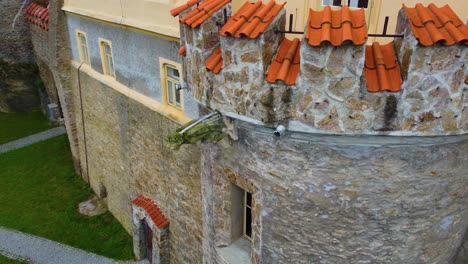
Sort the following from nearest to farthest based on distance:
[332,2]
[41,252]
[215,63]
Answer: [215,63] < [332,2] < [41,252]

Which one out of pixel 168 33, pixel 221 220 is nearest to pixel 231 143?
pixel 221 220

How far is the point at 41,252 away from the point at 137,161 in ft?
14.9

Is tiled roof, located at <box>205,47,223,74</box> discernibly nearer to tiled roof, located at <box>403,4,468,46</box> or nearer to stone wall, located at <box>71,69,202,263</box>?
tiled roof, located at <box>403,4,468,46</box>

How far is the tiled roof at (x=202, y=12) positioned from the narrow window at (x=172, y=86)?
3.44 metres

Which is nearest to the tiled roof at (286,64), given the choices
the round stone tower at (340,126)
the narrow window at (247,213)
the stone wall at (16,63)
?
the round stone tower at (340,126)

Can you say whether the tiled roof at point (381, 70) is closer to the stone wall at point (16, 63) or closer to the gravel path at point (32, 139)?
the gravel path at point (32, 139)

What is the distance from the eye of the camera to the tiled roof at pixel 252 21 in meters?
4.03

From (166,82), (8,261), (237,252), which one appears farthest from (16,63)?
(237,252)

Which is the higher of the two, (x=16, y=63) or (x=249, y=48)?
(x=249, y=48)

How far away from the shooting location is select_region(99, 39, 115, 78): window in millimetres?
10870

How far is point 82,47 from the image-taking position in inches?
491

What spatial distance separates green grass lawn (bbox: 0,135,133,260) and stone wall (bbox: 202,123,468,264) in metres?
7.91

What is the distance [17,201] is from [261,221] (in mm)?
12210

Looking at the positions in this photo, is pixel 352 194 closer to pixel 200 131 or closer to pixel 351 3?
pixel 200 131
